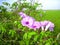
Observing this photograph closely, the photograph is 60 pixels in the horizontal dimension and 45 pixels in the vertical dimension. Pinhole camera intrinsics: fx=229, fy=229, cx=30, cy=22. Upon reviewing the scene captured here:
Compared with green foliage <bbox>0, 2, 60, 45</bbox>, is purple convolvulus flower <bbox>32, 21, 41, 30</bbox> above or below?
above

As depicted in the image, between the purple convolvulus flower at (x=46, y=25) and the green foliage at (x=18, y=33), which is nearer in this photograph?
the purple convolvulus flower at (x=46, y=25)

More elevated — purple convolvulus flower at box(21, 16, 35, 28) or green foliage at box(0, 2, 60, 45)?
purple convolvulus flower at box(21, 16, 35, 28)

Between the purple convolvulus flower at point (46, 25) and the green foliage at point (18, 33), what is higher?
the purple convolvulus flower at point (46, 25)

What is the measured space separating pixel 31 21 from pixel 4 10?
138cm

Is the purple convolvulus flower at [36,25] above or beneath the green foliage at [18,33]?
above

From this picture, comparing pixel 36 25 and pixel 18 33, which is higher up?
pixel 36 25

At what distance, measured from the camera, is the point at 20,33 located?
2363 mm

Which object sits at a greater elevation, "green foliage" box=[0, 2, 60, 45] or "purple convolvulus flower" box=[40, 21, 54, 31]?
"purple convolvulus flower" box=[40, 21, 54, 31]

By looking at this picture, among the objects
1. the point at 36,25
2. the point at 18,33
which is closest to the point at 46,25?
the point at 36,25

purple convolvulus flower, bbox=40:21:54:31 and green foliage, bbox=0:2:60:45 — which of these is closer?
purple convolvulus flower, bbox=40:21:54:31

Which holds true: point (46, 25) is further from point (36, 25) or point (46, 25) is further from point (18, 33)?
point (18, 33)

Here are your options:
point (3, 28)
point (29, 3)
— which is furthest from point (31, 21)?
point (29, 3)

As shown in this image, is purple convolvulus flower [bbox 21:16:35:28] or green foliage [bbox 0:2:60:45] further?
green foliage [bbox 0:2:60:45]

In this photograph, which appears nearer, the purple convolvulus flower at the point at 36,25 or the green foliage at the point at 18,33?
the purple convolvulus flower at the point at 36,25
